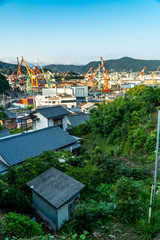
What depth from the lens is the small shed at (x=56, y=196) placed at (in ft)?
14.2

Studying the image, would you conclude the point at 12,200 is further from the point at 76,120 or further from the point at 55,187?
the point at 76,120

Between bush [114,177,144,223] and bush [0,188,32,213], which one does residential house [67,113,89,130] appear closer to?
bush [0,188,32,213]

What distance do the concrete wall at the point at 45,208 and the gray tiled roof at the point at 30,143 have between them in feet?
7.02

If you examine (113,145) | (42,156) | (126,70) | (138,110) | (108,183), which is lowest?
(108,183)

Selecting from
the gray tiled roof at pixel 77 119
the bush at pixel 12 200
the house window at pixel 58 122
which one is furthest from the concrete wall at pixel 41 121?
the bush at pixel 12 200

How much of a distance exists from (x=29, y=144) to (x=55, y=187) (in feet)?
11.4

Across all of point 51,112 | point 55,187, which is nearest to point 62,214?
point 55,187

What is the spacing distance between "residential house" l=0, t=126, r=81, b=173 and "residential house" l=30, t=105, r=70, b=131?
162 centimetres

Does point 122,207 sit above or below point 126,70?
below

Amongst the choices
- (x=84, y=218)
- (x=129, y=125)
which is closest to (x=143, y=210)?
(x=84, y=218)

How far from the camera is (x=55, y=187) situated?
4.71m

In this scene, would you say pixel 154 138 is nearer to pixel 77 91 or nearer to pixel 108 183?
pixel 108 183

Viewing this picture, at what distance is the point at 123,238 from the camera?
303 cm

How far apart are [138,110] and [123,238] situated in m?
8.43
